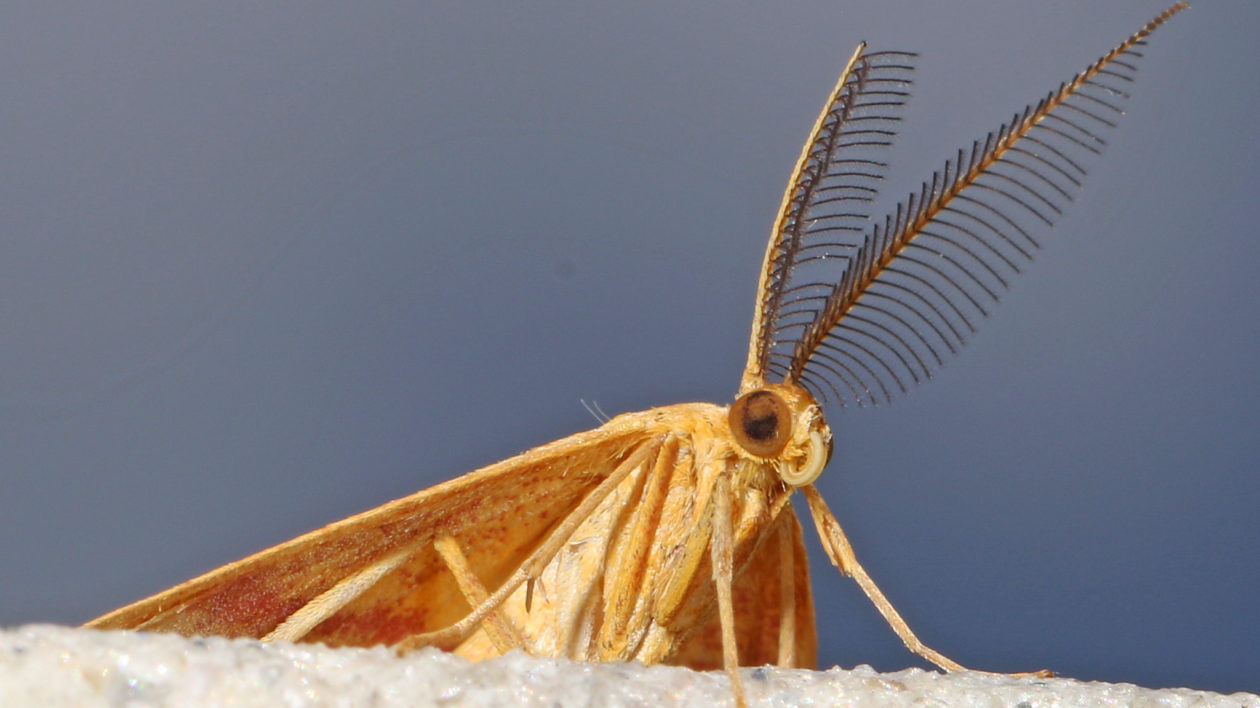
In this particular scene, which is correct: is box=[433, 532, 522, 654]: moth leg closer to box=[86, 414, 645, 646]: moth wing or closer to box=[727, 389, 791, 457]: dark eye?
box=[86, 414, 645, 646]: moth wing

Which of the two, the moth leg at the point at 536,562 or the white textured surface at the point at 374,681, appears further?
the moth leg at the point at 536,562

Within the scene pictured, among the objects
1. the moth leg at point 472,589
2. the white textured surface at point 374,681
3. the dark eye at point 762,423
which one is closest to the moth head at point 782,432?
the dark eye at point 762,423

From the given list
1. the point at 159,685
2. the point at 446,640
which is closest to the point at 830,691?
the point at 446,640

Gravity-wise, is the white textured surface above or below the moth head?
below

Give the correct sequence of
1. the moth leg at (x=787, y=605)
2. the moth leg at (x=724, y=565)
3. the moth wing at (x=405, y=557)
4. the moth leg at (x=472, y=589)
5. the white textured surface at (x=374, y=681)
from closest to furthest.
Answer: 1. the white textured surface at (x=374, y=681)
2. the moth leg at (x=724, y=565)
3. the moth wing at (x=405, y=557)
4. the moth leg at (x=472, y=589)
5. the moth leg at (x=787, y=605)

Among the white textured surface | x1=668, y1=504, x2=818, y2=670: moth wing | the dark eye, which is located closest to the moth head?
the dark eye

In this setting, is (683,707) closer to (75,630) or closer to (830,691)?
(830,691)

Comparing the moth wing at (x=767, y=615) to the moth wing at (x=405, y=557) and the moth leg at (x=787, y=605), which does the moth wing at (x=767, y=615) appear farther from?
the moth wing at (x=405, y=557)

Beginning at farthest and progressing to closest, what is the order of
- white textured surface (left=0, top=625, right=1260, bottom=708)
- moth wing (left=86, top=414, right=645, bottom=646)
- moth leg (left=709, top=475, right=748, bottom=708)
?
moth wing (left=86, top=414, right=645, bottom=646), moth leg (left=709, top=475, right=748, bottom=708), white textured surface (left=0, top=625, right=1260, bottom=708)
